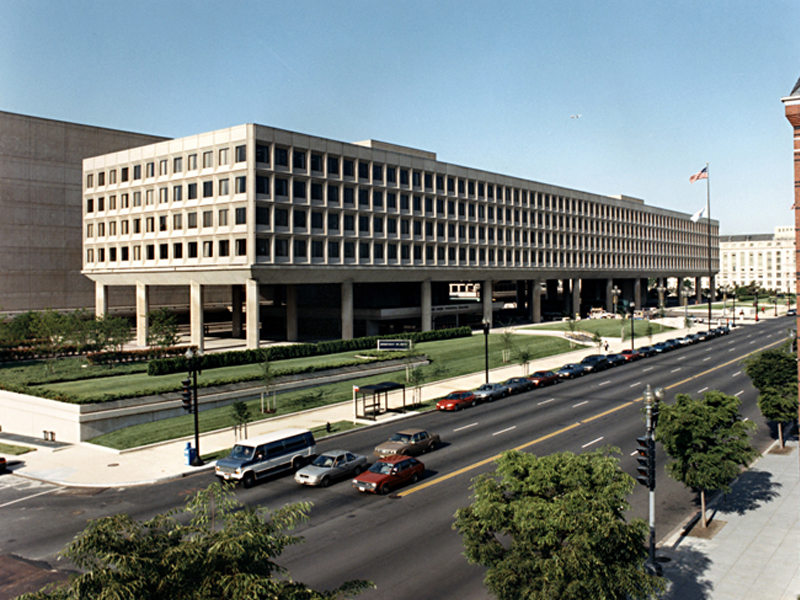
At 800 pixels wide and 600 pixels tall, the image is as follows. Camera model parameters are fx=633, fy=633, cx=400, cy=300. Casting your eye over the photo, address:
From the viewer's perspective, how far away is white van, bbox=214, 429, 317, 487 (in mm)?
28125

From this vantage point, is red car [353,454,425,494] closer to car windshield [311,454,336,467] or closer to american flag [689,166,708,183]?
car windshield [311,454,336,467]

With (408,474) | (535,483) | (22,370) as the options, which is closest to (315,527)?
(408,474)

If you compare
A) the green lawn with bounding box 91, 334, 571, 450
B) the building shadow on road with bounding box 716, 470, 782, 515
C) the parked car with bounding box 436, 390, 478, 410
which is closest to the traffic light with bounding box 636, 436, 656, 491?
the building shadow on road with bounding box 716, 470, 782, 515

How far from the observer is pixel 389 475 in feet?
86.7

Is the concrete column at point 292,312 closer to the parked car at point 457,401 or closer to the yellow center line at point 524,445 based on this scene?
the parked car at point 457,401

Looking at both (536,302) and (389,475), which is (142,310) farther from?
(536,302)

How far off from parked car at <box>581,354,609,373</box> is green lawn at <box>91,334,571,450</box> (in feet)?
28.1

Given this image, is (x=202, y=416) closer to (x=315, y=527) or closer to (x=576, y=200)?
(x=315, y=527)

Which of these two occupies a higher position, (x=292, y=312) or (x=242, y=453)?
(x=292, y=312)

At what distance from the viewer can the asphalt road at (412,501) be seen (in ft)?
60.8

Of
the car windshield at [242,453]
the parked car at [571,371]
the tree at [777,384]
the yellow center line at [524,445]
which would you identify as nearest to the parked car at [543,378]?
the parked car at [571,371]

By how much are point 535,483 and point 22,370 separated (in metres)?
51.7

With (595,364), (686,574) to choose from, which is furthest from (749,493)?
(595,364)

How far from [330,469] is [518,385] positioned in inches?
1018
